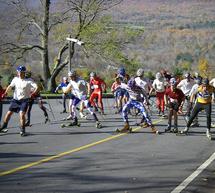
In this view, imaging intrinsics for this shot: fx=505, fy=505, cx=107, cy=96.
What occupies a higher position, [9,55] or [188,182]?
[9,55]

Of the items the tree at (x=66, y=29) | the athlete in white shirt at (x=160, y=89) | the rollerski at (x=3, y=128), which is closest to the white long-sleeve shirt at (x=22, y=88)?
the rollerski at (x=3, y=128)

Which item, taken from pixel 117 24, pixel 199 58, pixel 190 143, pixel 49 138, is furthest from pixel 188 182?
pixel 199 58

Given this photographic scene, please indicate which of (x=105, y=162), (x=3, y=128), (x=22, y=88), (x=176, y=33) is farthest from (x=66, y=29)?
(x=176, y=33)

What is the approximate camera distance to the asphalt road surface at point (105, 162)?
25.7 ft

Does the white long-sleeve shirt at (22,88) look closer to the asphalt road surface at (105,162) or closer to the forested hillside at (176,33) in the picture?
the asphalt road surface at (105,162)

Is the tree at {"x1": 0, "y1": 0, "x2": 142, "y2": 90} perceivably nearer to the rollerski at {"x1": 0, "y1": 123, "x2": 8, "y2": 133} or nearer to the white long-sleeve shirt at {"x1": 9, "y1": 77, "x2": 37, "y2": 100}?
the rollerski at {"x1": 0, "y1": 123, "x2": 8, "y2": 133}

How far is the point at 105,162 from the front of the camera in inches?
390

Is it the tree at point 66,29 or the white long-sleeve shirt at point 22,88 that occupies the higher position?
the tree at point 66,29

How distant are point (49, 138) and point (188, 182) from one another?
20.5ft

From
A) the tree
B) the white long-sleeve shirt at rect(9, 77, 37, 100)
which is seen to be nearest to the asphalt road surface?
the white long-sleeve shirt at rect(9, 77, 37, 100)

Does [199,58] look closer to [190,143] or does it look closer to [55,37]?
[55,37]

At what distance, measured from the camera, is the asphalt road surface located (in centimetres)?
785

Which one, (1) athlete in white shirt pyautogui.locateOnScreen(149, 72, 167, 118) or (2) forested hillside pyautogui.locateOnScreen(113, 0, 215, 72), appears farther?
(2) forested hillside pyautogui.locateOnScreen(113, 0, 215, 72)

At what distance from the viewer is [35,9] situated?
161 feet
